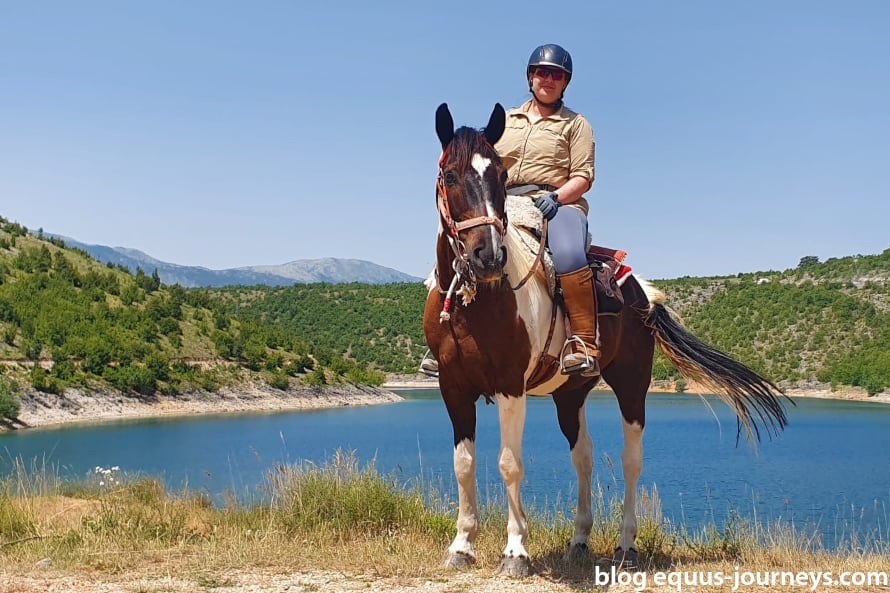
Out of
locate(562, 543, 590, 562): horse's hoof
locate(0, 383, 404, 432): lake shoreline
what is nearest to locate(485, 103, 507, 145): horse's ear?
locate(562, 543, 590, 562): horse's hoof

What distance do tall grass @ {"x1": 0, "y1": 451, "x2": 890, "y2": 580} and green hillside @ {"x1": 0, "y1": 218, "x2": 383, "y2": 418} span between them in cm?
2609

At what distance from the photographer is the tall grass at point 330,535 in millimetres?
5492

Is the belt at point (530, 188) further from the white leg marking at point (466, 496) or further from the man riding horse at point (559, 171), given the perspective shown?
the white leg marking at point (466, 496)

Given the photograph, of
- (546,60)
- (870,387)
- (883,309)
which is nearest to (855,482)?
(546,60)

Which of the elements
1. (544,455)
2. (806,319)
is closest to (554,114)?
(544,455)

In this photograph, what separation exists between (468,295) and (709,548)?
10.5ft

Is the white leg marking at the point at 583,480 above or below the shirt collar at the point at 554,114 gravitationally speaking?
below

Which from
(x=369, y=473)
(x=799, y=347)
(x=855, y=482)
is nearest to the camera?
(x=369, y=473)

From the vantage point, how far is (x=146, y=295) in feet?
151

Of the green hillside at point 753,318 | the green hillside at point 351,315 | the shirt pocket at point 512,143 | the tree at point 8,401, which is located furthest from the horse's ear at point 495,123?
the green hillside at point 351,315

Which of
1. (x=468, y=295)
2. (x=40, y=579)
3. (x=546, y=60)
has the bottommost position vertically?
(x=40, y=579)

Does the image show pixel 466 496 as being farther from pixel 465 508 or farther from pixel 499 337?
pixel 499 337

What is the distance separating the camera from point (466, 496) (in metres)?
5.36

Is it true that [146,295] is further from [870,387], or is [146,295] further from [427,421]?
[870,387]
